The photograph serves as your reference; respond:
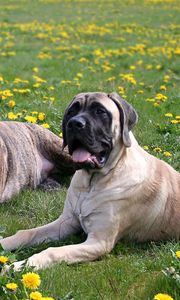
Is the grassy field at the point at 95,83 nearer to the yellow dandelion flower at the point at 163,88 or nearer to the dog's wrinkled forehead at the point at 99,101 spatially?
the yellow dandelion flower at the point at 163,88

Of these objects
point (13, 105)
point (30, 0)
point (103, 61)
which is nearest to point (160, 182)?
point (13, 105)

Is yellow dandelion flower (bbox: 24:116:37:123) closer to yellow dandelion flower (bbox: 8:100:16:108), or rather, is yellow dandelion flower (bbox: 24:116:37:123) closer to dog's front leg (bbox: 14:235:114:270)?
yellow dandelion flower (bbox: 8:100:16:108)

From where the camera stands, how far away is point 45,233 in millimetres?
4703

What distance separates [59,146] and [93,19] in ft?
45.7

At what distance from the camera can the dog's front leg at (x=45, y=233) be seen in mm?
4542

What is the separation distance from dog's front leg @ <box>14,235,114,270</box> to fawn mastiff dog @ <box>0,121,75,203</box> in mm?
1626

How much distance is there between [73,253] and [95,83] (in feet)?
19.4

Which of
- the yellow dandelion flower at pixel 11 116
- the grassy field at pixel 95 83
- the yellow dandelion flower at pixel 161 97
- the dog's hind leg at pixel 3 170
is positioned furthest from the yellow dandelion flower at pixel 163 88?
the dog's hind leg at pixel 3 170

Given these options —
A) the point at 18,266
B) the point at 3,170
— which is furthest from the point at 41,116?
the point at 18,266

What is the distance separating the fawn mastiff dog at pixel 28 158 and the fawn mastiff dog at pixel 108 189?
121 centimetres

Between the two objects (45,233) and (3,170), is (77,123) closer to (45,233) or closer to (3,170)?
(45,233)

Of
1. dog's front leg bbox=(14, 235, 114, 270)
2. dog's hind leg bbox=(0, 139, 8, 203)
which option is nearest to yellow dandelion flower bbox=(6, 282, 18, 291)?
dog's front leg bbox=(14, 235, 114, 270)

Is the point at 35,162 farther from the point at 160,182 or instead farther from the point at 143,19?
the point at 143,19

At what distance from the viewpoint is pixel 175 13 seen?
21.5m
